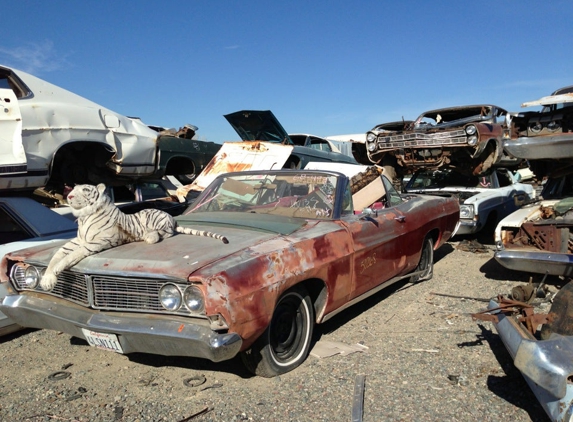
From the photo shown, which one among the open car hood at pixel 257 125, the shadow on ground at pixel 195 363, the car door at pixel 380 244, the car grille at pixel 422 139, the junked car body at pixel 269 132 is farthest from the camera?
the open car hood at pixel 257 125

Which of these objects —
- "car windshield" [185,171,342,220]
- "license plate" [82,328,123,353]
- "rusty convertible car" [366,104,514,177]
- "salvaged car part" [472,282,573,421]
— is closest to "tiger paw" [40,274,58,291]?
"license plate" [82,328,123,353]

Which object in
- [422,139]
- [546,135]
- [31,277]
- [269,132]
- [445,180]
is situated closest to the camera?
[31,277]

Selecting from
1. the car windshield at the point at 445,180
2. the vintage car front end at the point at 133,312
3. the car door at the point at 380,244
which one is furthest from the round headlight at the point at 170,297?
the car windshield at the point at 445,180

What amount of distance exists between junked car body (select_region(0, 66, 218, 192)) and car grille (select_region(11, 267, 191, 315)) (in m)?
1.74

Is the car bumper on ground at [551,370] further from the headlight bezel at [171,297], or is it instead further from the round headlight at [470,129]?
the round headlight at [470,129]

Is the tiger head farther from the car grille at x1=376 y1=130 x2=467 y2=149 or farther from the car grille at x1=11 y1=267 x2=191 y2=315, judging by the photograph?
the car grille at x1=376 y1=130 x2=467 y2=149

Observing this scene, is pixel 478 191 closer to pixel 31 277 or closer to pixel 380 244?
pixel 380 244

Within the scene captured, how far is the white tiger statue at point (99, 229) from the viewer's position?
323cm

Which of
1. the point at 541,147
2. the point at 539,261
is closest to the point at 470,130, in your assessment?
the point at 541,147

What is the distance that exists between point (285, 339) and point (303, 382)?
0.33 meters

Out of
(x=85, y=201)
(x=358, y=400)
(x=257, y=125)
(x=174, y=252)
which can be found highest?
(x=257, y=125)

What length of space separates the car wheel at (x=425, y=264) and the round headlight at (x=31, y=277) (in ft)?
12.6

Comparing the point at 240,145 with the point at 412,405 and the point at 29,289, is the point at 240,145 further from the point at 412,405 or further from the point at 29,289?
the point at 412,405

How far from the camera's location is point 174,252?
3146 mm
